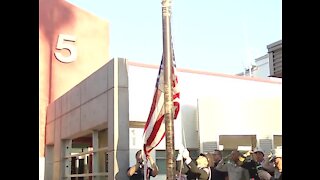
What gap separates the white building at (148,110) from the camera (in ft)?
27.7

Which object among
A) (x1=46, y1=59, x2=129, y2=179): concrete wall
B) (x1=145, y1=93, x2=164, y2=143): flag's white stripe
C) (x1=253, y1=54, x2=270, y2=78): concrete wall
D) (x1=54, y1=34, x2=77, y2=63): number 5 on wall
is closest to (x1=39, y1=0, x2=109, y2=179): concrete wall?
(x1=54, y1=34, x2=77, y2=63): number 5 on wall

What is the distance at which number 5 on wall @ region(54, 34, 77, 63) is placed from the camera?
1637 centimetres

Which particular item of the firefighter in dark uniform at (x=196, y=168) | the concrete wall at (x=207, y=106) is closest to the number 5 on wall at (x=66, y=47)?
the concrete wall at (x=207, y=106)

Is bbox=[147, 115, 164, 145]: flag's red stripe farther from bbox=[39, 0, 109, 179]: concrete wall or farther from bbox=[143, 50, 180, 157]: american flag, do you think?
bbox=[39, 0, 109, 179]: concrete wall

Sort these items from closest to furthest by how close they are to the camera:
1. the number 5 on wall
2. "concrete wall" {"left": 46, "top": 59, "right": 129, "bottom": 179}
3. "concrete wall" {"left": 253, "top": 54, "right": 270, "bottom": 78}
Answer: "concrete wall" {"left": 46, "top": 59, "right": 129, "bottom": 179}, the number 5 on wall, "concrete wall" {"left": 253, "top": 54, "right": 270, "bottom": 78}

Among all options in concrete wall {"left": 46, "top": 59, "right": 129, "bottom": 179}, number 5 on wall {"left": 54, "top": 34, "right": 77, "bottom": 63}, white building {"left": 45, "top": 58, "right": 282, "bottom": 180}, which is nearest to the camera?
→ concrete wall {"left": 46, "top": 59, "right": 129, "bottom": 179}

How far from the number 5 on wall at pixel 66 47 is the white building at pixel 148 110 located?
4653 millimetres

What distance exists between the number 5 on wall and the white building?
4.65 meters

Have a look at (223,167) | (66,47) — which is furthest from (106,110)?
A: (66,47)

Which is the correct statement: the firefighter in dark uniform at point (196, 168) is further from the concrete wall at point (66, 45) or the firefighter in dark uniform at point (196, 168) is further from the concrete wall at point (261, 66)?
the concrete wall at point (261, 66)

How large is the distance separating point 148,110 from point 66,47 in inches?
322
